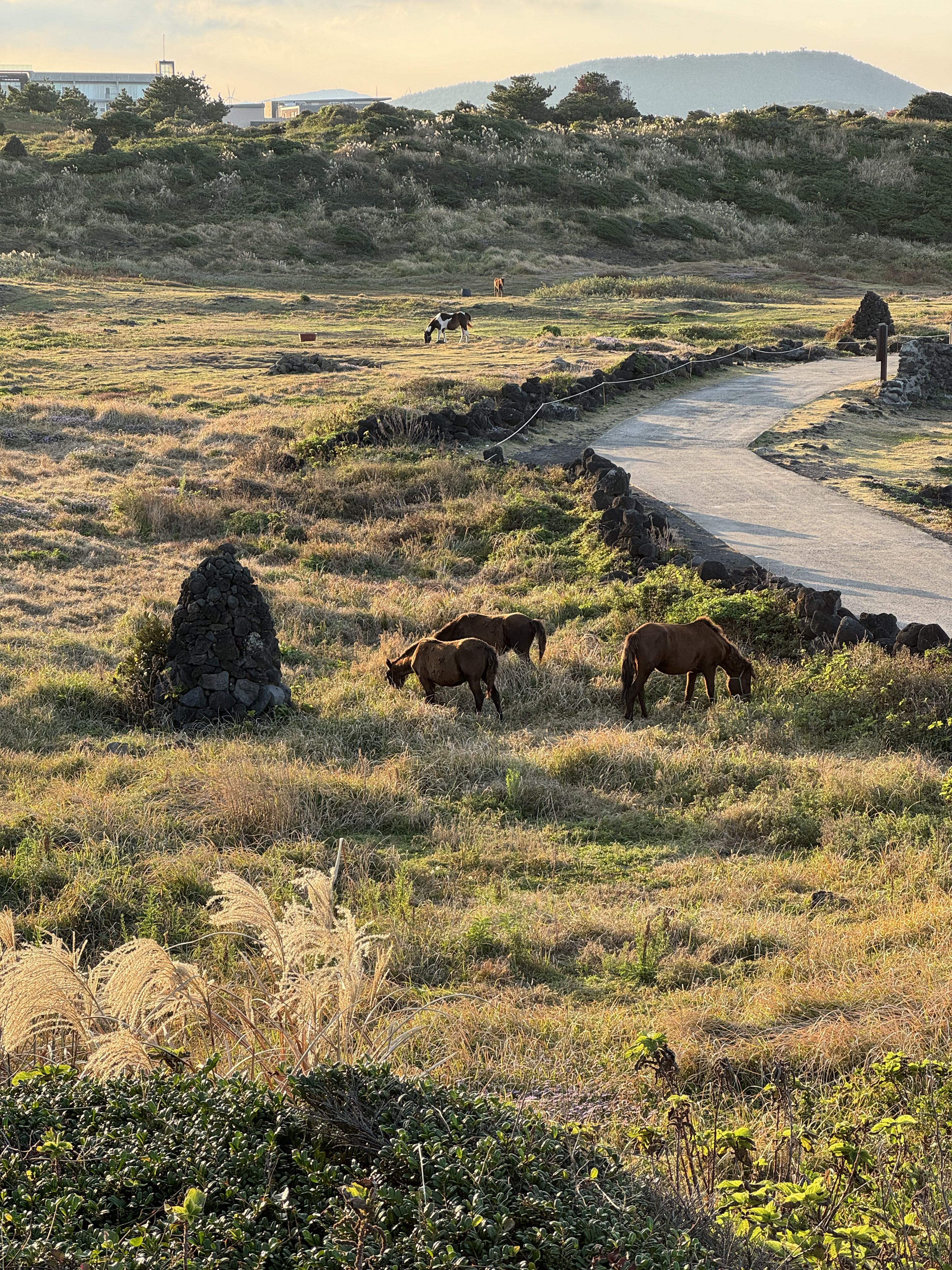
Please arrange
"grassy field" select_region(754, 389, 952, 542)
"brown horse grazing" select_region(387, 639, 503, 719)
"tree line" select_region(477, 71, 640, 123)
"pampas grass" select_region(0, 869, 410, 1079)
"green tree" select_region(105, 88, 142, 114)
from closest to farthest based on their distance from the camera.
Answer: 1. "pampas grass" select_region(0, 869, 410, 1079)
2. "brown horse grazing" select_region(387, 639, 503, 719)
3. "grassy field" select_region(754, 389, 952, 542)
4. "green tree" select_region(105, 88, 142, 114)
5. "tree line" select_region(477, 71, 640, 123)

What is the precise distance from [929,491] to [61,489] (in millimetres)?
14091

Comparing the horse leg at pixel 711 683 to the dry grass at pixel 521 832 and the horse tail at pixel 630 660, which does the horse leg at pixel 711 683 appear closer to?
the dry grass at pixel 521 832

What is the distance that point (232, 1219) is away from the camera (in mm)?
3119

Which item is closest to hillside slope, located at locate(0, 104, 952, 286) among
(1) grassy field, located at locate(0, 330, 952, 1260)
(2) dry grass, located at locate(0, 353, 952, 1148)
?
(1) grassy field, located at locate(0, 330, 952, 1260)

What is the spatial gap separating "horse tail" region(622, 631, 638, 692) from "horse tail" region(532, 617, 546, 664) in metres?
1.05

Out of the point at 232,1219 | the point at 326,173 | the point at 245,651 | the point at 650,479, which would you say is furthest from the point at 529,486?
the point at 326,173

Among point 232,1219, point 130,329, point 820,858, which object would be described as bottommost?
point 820,858

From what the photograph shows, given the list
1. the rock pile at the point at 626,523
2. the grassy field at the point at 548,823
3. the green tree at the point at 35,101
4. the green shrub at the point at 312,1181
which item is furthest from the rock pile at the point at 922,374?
the green tree at the point at 35,101

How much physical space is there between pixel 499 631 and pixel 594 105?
305 ft

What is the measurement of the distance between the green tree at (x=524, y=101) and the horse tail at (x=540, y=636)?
84543 millimetres

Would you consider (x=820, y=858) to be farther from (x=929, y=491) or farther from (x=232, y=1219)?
(x=929, y=491)

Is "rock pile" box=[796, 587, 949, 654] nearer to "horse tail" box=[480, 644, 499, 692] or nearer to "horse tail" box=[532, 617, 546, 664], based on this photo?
"horse tail" box=[532, 617, 546, 664]

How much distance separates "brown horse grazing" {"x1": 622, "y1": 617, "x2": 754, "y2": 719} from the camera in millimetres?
10078

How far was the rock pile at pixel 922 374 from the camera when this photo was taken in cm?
2481
